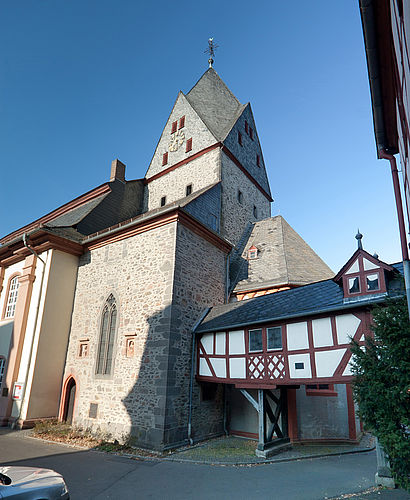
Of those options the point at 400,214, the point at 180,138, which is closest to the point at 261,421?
the point at 400,214

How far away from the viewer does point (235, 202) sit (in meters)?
16.9

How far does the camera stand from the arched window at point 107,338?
11219mm

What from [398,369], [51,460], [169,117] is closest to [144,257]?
[51,460]

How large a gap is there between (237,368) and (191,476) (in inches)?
125

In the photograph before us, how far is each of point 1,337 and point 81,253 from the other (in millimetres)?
4832

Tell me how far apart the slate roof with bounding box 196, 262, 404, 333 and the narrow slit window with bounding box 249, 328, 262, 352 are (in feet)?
1.29

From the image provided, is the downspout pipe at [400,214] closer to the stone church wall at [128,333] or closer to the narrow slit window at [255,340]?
the narrow slit window at [255,340]

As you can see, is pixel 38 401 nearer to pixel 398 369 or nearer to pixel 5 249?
pixel 5 249

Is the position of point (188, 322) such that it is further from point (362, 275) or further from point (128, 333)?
point (362, 275)

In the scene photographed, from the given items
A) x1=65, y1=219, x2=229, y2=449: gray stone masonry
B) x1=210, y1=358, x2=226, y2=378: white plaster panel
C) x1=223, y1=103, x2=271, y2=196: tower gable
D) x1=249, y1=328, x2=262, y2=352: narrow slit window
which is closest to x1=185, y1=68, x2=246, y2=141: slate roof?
x1=223, y1=103, x2=271, y2=196: tower gable

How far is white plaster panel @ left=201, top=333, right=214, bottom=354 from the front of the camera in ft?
34.1

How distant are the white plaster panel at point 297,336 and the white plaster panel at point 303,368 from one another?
0.19 meters

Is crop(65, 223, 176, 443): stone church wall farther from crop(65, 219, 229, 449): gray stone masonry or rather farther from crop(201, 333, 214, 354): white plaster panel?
crop(201, 333, 214, 354): white plaster panel

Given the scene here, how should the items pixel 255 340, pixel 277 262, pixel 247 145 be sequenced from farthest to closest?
pixel 247 145
pixel 277 262
pixel 255 340
